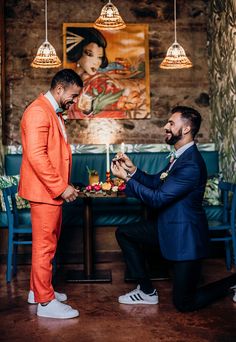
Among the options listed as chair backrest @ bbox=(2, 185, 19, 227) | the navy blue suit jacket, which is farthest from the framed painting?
the navy blue suit jacket

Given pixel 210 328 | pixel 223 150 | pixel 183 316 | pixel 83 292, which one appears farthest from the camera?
pixel 223 150

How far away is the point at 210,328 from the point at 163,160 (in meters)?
3.78

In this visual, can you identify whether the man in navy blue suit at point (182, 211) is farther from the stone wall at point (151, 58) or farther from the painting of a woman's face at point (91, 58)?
the painting of a woman's face at point (91, 58)

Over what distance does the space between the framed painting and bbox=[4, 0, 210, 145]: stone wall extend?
98mm

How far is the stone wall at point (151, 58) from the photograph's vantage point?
753cm

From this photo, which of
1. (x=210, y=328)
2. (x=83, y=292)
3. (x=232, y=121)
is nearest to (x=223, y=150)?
(x=232, y=121)

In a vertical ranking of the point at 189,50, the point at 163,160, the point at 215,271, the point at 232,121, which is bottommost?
the point at 215,271

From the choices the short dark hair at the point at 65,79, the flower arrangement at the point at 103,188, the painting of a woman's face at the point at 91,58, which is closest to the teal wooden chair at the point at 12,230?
the flower arrangement at the point at 103,188

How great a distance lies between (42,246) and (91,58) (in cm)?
416

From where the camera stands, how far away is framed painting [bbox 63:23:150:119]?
760 centimetres

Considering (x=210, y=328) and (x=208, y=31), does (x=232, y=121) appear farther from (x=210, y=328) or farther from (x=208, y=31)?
(x=210, y=328)

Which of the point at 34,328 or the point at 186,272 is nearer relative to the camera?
the point at 34,328

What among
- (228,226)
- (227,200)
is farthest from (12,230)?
(227,200)

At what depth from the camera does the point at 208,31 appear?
768cm
